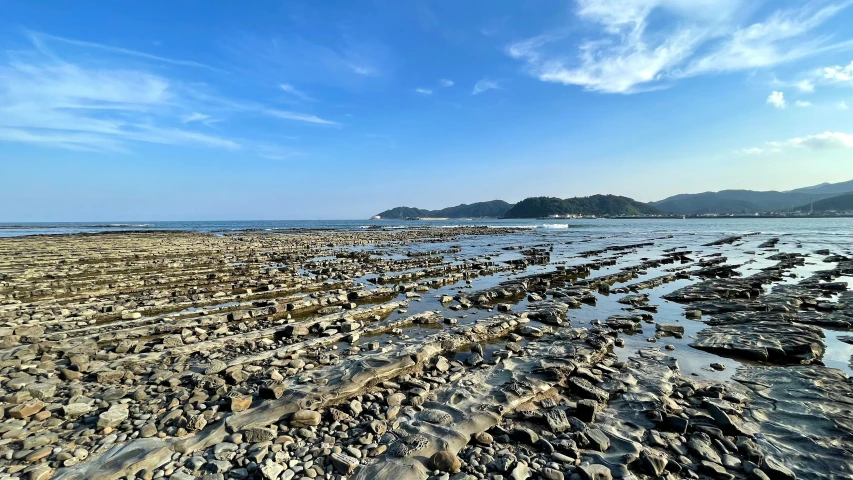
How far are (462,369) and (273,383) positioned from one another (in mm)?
4449

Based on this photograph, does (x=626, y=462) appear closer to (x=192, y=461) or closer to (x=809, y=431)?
(x=809, y=431)

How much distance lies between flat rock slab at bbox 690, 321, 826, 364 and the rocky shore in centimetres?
7

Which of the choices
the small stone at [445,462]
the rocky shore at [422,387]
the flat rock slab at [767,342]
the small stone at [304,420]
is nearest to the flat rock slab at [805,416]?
the rocky shore at [422,387]

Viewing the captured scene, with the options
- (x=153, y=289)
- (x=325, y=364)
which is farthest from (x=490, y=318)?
(x=153, y=289)

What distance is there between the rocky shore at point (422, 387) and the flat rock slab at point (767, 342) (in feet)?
0.24

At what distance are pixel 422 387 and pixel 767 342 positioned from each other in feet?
34.6

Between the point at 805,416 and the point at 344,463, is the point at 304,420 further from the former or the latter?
the point at 805,416

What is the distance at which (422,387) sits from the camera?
828 centimetres

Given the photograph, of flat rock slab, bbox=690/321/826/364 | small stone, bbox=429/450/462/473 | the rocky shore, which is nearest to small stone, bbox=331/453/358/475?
the rocky shore

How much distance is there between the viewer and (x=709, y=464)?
563cm

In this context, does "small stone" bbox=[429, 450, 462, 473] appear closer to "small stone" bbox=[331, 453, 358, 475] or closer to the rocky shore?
the rocky shore

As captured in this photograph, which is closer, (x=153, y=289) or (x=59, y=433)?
(x=59, y=433)

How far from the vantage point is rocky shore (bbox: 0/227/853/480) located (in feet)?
18.9

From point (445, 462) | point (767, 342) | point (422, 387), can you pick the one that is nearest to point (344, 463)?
point (445, 462)
